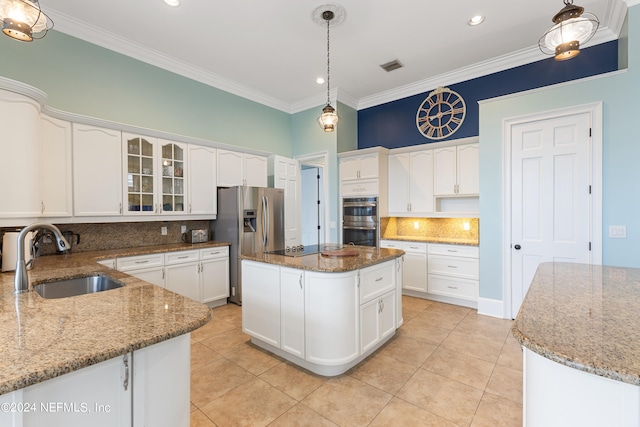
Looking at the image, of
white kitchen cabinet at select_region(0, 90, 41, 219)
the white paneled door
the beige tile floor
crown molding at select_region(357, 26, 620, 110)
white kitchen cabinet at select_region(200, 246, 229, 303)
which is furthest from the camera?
white kitchen cabinet at select_region(200, 246, 229, 303)

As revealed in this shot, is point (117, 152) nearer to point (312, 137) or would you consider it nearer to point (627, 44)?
point (312, 137)

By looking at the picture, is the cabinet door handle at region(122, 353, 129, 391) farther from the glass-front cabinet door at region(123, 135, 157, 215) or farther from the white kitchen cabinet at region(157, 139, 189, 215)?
the white kitchen cabinet at region(157, 139, 189, 215)

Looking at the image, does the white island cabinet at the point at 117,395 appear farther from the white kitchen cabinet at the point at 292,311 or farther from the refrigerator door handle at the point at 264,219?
the refrigerator door handle at the point at 264,219

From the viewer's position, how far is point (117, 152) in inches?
130

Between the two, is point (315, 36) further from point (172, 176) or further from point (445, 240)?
point (445, 240)

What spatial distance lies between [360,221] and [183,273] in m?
2.79

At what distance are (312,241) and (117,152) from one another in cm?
439

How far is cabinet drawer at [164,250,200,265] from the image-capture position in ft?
11.6

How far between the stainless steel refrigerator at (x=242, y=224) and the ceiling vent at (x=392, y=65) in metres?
2.46

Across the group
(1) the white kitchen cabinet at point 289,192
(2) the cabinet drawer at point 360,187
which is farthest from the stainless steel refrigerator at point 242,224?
(2) the cabinet drawer at point 360,187

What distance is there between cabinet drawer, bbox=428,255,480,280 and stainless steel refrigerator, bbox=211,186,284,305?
2394 mm

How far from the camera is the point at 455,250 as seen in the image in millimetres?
4059

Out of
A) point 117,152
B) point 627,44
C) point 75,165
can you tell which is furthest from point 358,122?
point 75,165

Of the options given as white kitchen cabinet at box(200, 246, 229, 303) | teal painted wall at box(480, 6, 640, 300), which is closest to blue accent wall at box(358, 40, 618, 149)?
teal painted wall at box(480, 6, 640, 300)
